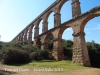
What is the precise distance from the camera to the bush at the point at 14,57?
47.3ft

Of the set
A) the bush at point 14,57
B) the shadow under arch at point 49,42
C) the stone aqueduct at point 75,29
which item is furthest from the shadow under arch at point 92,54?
the bush at point 14,57

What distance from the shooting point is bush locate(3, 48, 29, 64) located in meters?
14.4

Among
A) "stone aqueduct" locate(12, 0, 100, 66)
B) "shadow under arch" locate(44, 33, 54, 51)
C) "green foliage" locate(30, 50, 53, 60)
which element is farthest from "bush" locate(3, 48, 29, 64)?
"shadow under arch" locate(44, 33, 54, 51)

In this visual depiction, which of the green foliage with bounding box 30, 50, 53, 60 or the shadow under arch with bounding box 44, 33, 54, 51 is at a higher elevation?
the shadow under arch with bounding box 44, 33, 54, 51

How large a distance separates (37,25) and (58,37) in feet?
34.6

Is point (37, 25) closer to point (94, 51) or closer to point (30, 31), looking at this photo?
point (30, 31)

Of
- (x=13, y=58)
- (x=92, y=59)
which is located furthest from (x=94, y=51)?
(x=13, y=58)

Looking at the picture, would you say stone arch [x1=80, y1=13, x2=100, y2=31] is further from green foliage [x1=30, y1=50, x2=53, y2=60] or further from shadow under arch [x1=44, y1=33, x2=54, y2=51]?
shadow under arch [x1=44, y1=33, x2=54, y2=51]

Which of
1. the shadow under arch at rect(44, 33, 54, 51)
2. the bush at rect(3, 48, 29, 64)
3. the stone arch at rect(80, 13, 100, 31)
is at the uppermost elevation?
the stone arch at rect(80, 13, 100, 31)

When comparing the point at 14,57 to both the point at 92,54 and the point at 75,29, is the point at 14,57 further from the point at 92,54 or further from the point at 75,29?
the point at 92,54

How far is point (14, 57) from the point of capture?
14.7 m

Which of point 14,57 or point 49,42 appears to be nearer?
point 14,57

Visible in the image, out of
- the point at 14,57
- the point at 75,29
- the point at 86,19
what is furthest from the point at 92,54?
the point at 14,57

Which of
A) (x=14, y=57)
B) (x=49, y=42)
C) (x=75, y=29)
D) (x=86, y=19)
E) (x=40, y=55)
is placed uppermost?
(x=86, y=19)
